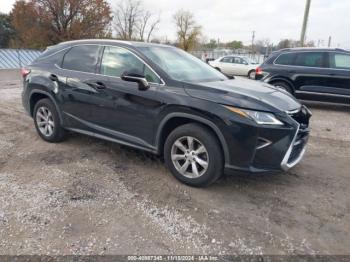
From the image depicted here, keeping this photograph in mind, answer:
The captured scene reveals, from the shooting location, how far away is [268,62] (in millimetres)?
9125

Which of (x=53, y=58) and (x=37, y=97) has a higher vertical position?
(x=53, y=58)

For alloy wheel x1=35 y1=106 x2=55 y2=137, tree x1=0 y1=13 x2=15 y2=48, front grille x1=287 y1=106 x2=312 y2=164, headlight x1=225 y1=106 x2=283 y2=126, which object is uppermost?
tree x1=0 y1=13 x2=15 y2=48

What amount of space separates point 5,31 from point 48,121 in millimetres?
43716

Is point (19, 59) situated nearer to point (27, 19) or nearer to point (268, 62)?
point (27, 19)

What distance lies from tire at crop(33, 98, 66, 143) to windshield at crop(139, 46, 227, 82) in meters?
1.87

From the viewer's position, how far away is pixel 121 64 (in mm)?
4156

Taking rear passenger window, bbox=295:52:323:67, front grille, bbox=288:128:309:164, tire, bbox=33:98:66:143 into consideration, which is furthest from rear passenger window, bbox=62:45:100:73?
rear passenger window, bbox=295:52:323:67

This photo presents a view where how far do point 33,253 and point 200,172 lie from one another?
6.14 ft

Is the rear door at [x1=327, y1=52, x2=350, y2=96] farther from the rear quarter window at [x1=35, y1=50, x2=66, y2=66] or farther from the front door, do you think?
the rear quarter window at [x1=35, y1=50, x2=66, y2=66]

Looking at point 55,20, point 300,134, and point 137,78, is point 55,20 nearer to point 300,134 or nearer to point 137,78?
point 137,78

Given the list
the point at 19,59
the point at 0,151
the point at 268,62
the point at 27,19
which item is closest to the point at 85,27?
the point at 27,19

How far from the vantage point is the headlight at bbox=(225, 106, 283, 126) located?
10.6ft

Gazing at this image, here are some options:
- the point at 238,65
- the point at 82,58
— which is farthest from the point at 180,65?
the point at 238,65

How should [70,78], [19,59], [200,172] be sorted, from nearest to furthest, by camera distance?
[200,172] → [70,78] → [19,59]
